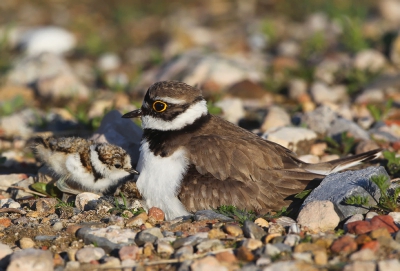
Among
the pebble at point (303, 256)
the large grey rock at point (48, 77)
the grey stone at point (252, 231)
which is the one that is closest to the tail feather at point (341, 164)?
the grey stone at point (252, 231)

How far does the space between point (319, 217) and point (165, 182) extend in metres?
1.33

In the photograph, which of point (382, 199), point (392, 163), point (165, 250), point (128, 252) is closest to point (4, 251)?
point (128, 252)

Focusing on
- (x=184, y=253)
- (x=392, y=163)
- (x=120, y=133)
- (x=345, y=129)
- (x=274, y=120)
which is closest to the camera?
(x=184, y=253)

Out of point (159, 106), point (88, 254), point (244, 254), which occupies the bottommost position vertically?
point (88, 254)

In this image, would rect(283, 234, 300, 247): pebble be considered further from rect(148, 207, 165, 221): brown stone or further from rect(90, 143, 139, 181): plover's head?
rect(90, 143, 139, 181): plover's head

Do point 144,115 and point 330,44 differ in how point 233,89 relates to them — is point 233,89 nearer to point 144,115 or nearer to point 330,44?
point 330,44

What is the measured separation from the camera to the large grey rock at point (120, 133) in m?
6.38

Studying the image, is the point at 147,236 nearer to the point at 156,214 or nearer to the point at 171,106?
the point at 156,214

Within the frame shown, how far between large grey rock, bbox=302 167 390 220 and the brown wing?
1.02 feet

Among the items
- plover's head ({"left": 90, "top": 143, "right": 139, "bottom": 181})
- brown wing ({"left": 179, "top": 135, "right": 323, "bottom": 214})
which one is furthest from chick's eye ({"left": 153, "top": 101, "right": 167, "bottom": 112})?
plover's head ({"left": 90, "top": 143, "right": 139, "bottom": 181})

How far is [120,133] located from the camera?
6492 millimetres

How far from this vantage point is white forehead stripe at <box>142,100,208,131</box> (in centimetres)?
552

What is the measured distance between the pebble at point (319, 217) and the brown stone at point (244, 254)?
0.67 m

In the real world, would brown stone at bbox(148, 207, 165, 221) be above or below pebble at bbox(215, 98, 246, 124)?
below
